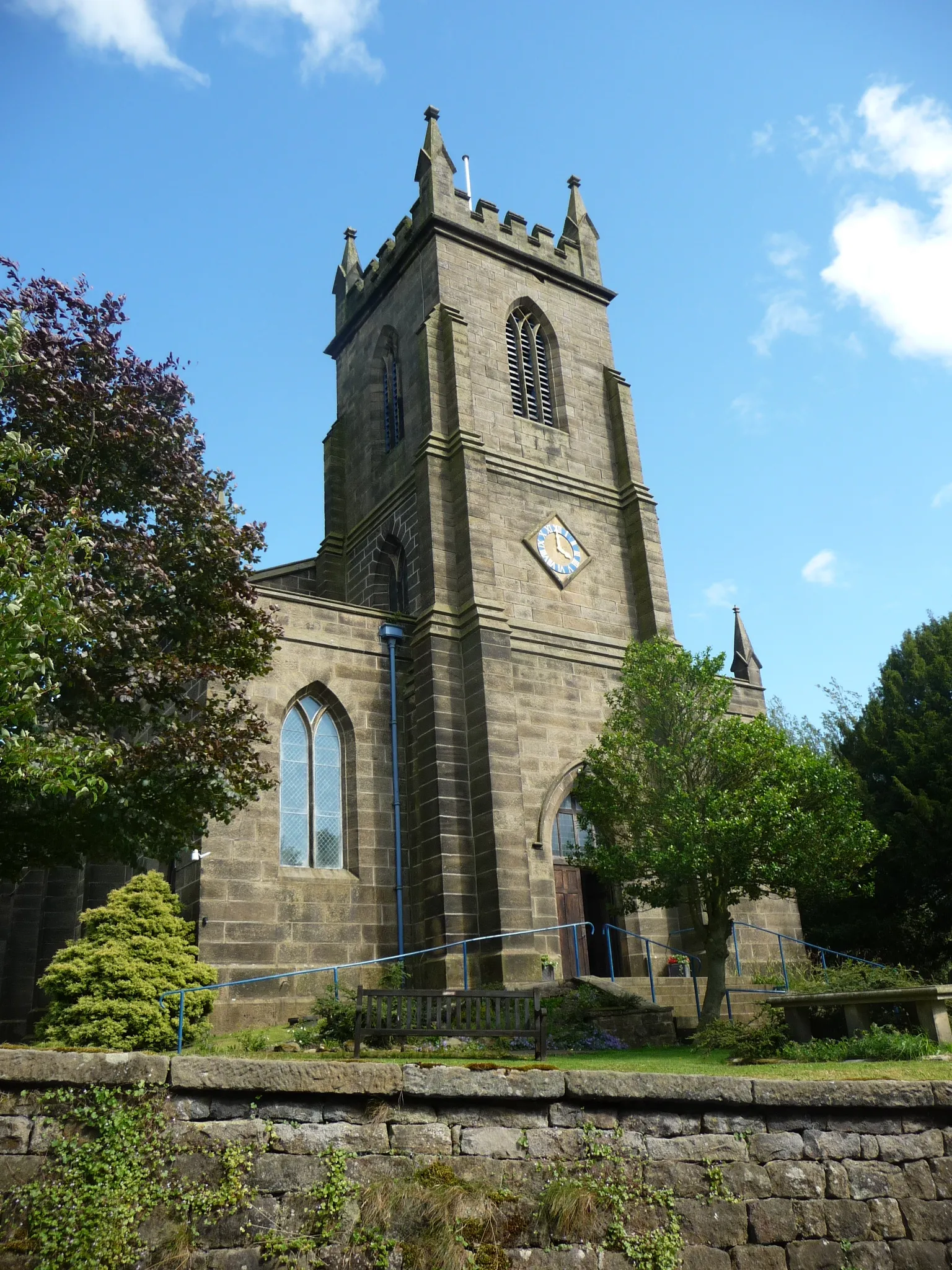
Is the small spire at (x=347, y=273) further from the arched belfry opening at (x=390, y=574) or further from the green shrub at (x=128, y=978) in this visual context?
the green shrub at (x=128, y=978)

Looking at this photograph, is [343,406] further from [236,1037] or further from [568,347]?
[236,1037]

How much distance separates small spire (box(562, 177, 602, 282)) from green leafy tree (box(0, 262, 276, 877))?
56.8 feet

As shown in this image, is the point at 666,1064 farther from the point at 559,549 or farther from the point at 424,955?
the point at 559,549

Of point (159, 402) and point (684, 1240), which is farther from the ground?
point (159, 402)

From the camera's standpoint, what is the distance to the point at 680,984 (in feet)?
63.2

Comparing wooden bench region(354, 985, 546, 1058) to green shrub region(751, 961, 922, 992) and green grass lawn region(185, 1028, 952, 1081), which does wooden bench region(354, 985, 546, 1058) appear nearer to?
green grass lawn region(185, 1028, 952, 1081)

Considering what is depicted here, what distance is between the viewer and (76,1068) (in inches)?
300

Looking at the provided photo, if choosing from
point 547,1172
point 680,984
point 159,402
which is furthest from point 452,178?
point 547,1172

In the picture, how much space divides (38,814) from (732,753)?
1066 centimetres

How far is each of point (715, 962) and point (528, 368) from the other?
15841 mm

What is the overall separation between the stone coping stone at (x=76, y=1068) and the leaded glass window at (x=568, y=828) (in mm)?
13413

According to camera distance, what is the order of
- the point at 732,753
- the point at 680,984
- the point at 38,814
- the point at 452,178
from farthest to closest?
1. the point at 452,178
2. the point at 680,984
3. the point at 732,753
4. the point at 38,814

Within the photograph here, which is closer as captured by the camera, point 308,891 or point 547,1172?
point 547,1172

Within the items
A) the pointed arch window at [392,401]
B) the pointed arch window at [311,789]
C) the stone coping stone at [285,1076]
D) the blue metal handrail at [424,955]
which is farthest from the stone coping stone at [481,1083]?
the pointed arch window at [392,401]
